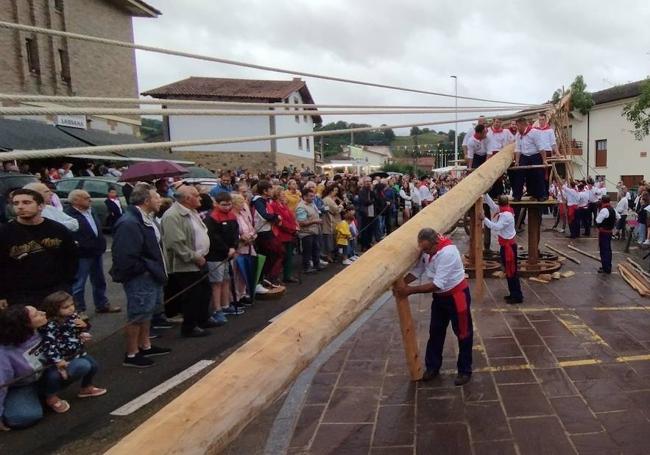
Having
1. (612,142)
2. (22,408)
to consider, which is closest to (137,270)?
(22,408)

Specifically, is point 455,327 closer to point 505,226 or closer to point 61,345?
point 505,226

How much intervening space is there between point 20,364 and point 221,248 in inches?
120

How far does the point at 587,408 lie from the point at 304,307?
2.72 metres

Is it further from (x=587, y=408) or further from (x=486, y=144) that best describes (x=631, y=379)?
(x=486, y=144)

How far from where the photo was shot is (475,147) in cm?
880

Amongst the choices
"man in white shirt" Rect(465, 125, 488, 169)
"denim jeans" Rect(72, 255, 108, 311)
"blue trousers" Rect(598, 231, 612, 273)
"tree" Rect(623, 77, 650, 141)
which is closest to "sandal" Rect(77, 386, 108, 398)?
"denim jeans" Rect(72, 255, 108, 311)

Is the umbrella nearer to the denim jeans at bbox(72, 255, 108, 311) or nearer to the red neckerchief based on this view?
the denim jeans at bbox(72, 255, 108, 311)

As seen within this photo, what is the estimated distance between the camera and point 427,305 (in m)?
7.72

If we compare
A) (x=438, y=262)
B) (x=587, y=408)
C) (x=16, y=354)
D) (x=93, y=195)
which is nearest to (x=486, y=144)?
(x=438, y=262)

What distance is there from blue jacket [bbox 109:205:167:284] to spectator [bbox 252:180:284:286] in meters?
2.88

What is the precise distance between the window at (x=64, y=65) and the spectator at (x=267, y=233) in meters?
20.8

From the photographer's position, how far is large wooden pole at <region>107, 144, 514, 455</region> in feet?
6.35

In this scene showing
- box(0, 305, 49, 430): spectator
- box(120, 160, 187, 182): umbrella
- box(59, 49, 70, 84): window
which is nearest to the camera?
box(0, 305, 49, 430): spectator

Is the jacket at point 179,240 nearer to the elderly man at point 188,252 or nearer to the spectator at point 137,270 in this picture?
the elderly man at point 188,252
